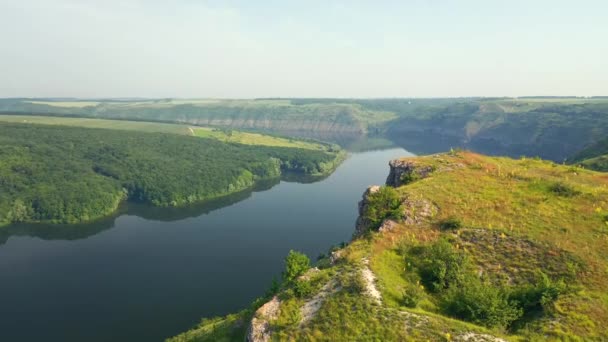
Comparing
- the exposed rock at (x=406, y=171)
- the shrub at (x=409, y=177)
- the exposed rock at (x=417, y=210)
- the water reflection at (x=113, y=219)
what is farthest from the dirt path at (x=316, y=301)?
the water reflection at (x=113, y=219)

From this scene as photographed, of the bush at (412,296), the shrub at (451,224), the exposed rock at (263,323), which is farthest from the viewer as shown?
the shrub at (451,224)

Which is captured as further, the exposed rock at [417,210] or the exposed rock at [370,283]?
the exposed rock at [417,210]

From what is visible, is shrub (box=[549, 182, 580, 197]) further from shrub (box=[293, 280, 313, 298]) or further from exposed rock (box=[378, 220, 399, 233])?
shrub (box=[293, 280, 313, 298])

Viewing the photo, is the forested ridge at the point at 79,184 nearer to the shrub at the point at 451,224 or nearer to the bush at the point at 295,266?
the bush at the point at 295,266

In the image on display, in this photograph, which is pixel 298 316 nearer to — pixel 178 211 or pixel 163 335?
pixel 163 335

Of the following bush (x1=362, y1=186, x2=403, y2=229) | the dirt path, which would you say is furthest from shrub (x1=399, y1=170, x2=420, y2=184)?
the dirt path

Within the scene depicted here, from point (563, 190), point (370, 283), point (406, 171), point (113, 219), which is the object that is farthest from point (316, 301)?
point (113, 219)
